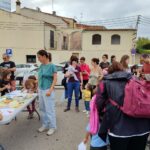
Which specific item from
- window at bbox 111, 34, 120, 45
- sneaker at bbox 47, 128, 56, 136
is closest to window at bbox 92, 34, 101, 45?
window at bbox 111, 34, 120, 45

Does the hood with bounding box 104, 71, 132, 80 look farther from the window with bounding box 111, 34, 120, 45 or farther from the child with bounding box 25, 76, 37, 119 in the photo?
the window with bounding box 111, 34, 120, 45

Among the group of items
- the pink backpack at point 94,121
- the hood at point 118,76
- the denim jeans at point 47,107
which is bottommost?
the denim jeans at point 47,107

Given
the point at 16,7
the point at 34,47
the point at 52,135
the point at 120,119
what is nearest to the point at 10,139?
the point at 52,135

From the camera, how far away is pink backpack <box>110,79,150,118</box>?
2557 mm

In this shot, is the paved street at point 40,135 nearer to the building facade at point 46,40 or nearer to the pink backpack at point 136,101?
the pink backpack at point 136,101

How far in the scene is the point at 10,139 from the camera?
5070mm

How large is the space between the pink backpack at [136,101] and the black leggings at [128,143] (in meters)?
0.31

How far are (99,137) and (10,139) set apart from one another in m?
2.71

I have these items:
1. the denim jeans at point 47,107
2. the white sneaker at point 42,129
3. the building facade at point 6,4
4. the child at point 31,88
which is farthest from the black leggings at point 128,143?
the building facade at point 6,4

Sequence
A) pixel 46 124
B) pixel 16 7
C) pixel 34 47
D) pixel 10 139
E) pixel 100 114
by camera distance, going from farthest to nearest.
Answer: pixel 16 7 < pixel 34 47 < pixel 46 124 < pixel 10 139 < pixel 100 114

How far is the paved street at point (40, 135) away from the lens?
15.5ft

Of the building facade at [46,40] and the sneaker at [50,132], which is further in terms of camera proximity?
the building facade at [46,40]

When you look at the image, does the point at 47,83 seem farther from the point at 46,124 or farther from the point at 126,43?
the point at 126,43

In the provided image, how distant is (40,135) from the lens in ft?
17.4
